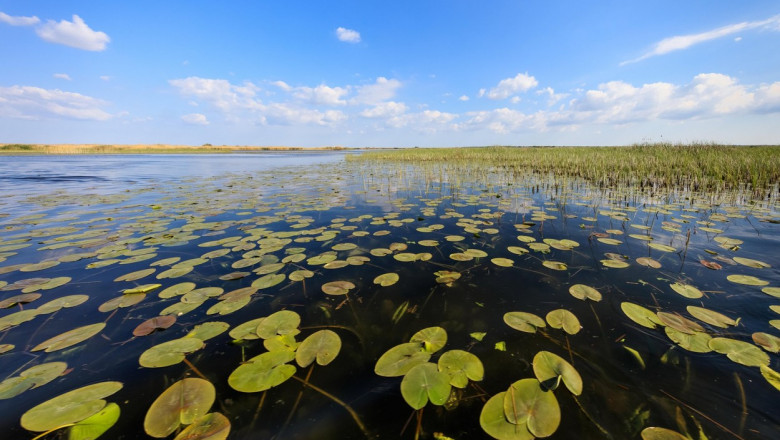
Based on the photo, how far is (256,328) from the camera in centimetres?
185

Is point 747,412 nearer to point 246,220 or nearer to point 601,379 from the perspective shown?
point 601,379

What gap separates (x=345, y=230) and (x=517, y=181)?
7.41m

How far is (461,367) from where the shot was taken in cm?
149

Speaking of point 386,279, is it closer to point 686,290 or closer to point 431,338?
point 431,338

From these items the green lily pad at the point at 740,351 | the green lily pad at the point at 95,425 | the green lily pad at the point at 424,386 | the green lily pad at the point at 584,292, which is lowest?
the green lily pad at the point at 95,425

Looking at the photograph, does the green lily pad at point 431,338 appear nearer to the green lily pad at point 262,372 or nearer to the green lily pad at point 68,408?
the green lily pad at point 262,372

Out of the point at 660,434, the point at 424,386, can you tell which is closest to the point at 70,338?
the point at 424,386

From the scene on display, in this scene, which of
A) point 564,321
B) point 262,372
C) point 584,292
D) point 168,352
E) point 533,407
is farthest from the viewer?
point 584,292

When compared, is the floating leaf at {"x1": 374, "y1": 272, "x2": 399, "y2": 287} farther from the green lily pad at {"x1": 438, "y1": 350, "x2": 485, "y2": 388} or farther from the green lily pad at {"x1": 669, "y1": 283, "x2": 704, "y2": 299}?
the green lily pad at {"x1": 669, "y1": 283, "x2": 704, "y2": 299}

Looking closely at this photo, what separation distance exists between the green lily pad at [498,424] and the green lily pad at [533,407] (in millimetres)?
18

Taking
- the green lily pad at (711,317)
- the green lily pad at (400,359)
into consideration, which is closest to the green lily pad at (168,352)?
the green lily pad at (400,359)

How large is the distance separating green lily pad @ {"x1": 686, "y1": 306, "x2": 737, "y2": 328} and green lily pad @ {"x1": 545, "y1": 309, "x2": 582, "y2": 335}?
88 cm

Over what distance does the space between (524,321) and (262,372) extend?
5.76ft

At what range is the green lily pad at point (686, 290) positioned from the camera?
84.7 inches
